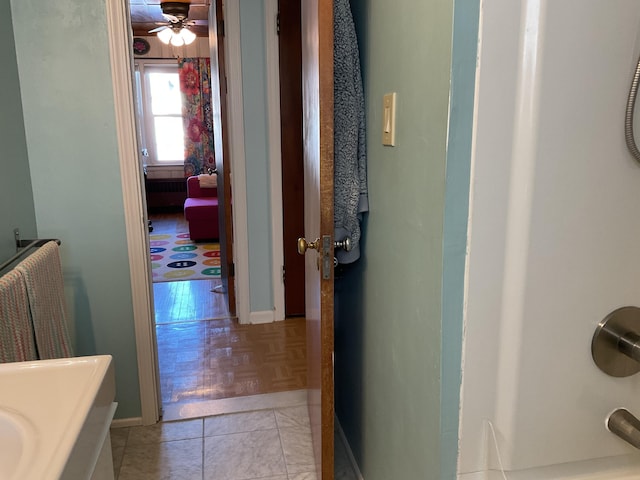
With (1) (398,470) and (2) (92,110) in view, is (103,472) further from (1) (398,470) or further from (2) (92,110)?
(2) (92,110)

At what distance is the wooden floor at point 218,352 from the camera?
8.65 feet

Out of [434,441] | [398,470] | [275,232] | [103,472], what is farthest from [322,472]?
[275,232]

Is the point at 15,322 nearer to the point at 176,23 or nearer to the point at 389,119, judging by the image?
the point at 389,119

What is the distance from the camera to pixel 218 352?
3.03m

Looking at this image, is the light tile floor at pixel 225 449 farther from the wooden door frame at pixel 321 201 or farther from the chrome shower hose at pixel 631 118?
the chrome shower hose at pixel 631 118

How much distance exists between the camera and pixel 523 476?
1.13m

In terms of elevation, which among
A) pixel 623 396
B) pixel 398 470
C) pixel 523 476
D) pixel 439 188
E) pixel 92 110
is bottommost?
pixel 398 470

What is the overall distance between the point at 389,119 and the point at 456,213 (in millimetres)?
415

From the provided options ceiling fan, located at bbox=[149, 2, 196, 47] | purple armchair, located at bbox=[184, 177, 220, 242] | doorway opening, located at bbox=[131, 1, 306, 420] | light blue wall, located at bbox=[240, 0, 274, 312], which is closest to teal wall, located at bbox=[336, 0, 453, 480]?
doorway opening, located at bbox=[131, 1, 306, 420]

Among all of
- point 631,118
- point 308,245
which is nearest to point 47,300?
point 308,245

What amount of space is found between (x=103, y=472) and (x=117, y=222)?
4.03 feet

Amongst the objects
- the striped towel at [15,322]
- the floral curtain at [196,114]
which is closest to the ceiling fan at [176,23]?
the floral curtain at [196,114]

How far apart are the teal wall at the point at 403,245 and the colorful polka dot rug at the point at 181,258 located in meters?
2.81

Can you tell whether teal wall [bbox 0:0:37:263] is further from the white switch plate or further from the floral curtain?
the floral curtain
